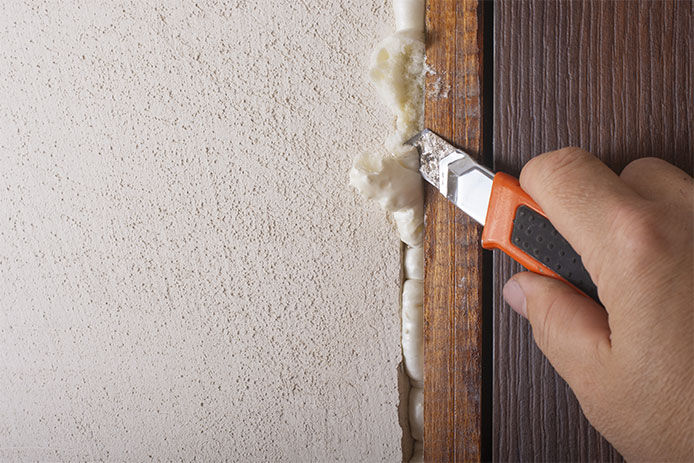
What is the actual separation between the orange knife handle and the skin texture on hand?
0.02 meters

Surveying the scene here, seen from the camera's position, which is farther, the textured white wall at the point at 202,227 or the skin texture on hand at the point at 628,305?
the textured white wall at the point at 202,227

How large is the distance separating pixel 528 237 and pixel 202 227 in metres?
0.46

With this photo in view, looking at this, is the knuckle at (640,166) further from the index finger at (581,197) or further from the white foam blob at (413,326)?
the white foam blob at (413,326)

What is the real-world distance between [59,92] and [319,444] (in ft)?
2.26

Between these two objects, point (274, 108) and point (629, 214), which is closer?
point (629, 214)

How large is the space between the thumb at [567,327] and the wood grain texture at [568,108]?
0.07 meters

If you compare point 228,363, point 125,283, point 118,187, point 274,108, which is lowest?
point 228,363

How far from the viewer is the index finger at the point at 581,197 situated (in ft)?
1.39

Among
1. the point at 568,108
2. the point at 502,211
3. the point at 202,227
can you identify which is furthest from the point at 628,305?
the point at 202,227

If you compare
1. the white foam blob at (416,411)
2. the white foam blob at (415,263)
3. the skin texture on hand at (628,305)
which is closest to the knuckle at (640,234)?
the skin texture on hand at (628,305)

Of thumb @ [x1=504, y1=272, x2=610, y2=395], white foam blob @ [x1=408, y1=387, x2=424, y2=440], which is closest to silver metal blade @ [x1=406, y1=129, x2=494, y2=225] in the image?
thumb @ [x1=504, y1=272, x2=610, y2=395]

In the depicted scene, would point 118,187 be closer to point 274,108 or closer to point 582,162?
point 274,108

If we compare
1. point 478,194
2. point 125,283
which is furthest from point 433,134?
point 125,283

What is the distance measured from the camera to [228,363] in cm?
69
